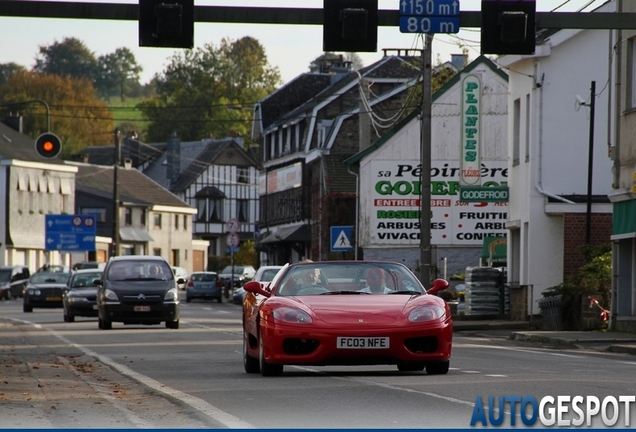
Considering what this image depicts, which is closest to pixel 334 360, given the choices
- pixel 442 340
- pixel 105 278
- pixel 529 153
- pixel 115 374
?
pixel 442 340

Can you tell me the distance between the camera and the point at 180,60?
129 m

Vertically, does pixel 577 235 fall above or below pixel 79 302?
above

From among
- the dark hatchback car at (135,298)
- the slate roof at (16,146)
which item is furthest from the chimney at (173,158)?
the dark hatchback car at (135,298)

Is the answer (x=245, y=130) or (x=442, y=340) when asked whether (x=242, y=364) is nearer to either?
(x=442, y=340)

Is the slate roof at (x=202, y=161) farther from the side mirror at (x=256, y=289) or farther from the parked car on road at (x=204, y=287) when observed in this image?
the side mirror at (x=256, y=289)

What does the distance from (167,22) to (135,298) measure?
1410 centimetres

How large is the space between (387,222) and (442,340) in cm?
4336

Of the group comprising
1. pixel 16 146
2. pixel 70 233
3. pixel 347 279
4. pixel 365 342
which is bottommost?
pixel 365 342

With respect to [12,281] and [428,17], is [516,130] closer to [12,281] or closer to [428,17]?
[428,17]

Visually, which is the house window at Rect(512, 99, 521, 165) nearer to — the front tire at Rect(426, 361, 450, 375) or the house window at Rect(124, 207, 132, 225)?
A: the front tire at Rect(426, 361, 450, 375)

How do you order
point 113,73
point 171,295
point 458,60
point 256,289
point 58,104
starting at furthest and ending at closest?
1. point 113,73
2. point 58,104
3. point 458,60
4. point 171,295
5. point 256,289

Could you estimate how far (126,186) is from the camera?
398 feet

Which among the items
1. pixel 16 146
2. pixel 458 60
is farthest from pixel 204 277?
pixel 16 146

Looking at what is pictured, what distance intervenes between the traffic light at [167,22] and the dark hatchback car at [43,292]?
3245cm
